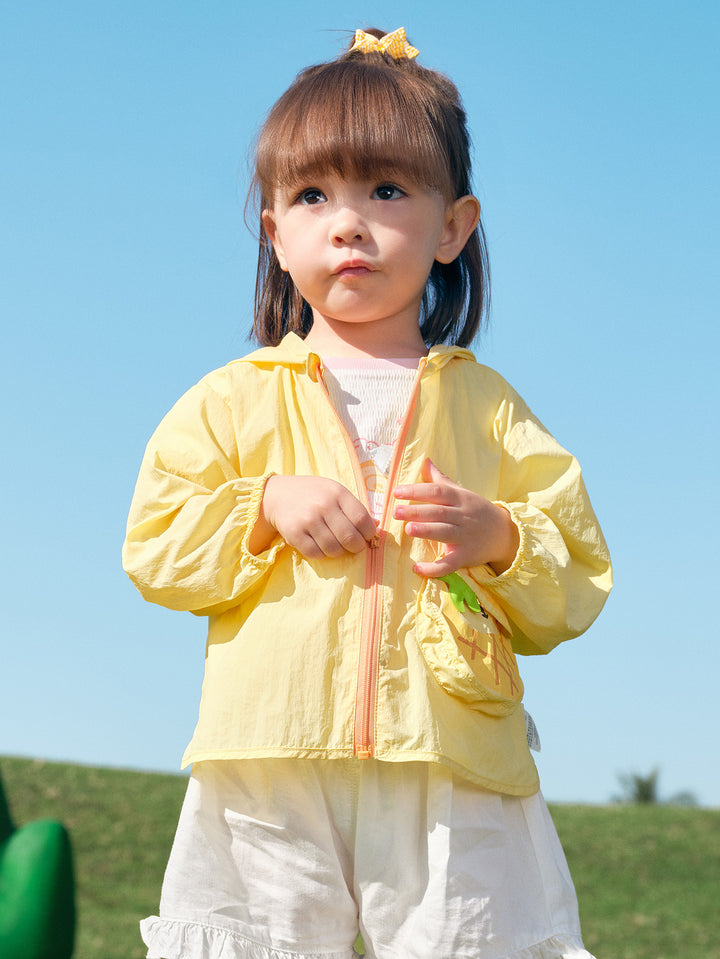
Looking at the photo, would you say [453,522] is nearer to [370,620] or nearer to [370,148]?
[370,620]

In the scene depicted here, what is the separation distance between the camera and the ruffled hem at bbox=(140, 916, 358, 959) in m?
1.87

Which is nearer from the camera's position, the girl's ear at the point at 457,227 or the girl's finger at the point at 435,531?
the girl's finger at the point at 435,531

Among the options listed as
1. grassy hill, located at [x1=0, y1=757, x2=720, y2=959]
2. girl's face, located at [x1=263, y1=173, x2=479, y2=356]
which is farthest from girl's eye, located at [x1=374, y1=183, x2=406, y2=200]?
grassy hill, located at [x1=0, y1=757, x2=720, y2=959]

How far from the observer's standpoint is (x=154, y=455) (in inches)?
83.8

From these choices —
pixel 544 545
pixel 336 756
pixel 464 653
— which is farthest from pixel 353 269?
pixel 336 756

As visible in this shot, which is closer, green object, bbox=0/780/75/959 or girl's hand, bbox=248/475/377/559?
green object, bbox=0/780/75/959

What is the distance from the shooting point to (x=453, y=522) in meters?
1.96

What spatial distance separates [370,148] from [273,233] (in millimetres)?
394

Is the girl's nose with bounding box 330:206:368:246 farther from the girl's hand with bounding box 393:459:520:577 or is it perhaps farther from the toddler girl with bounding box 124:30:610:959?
the girl's hand with bounding box 393:459:520:577

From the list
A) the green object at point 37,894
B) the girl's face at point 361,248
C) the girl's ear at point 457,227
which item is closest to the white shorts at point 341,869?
the green object at point 37,894

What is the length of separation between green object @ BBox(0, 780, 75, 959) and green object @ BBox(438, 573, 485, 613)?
88 cm

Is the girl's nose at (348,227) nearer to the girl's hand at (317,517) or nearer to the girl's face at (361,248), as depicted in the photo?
the girl's face at (361,248)

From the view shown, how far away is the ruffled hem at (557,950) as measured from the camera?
191cm

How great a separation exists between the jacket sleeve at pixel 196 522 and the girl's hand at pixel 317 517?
0.15 ft
